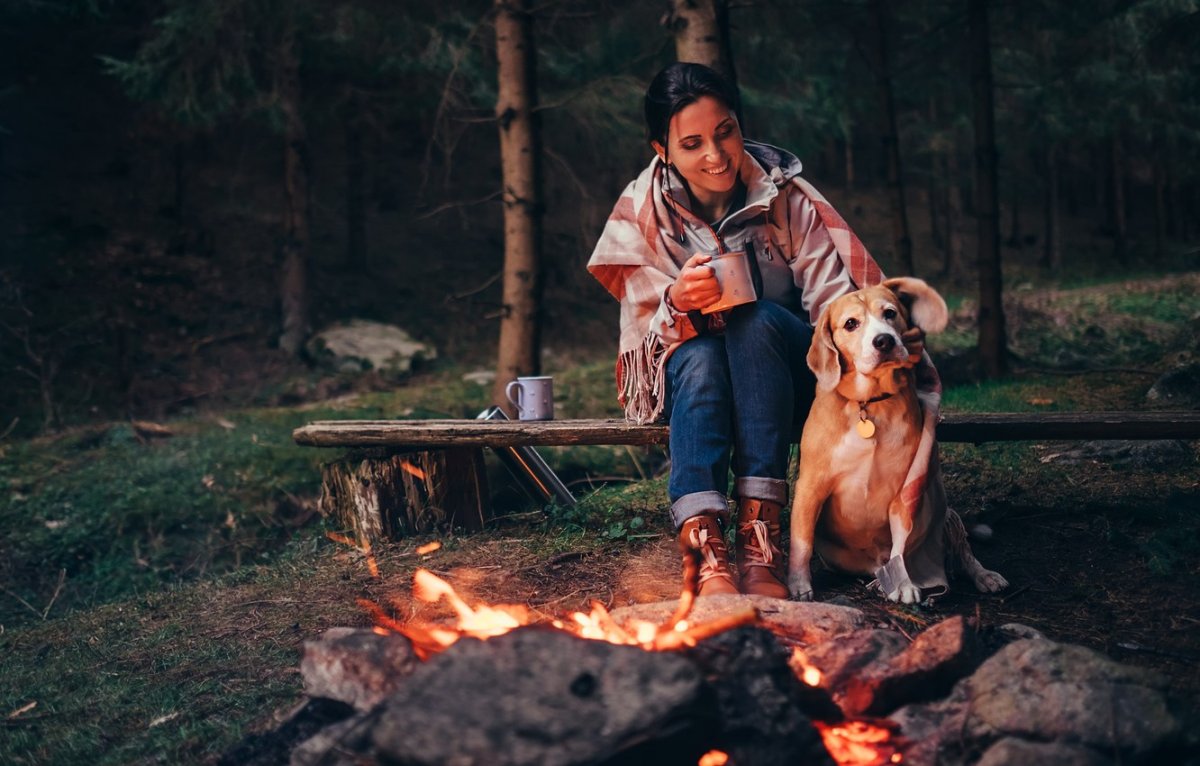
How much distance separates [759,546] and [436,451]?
79.1 inches

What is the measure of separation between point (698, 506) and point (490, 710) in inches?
58.5

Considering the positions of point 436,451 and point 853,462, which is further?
point 436,451

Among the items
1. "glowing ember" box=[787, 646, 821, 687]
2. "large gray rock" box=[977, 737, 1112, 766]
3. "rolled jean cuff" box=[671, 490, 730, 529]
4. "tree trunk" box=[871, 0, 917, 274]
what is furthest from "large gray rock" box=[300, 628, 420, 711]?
"tree trunk" box=[871, 0, 917, 274]

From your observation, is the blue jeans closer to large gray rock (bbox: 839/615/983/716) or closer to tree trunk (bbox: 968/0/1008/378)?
large gray rock (bbox: 839/615/983/716)

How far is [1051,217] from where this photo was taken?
74.1 feet

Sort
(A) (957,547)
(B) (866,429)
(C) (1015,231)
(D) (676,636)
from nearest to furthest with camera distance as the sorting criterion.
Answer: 1. (D) (676,636)
2. (B) (866,429)
3. (A) (957,547)
4. (C) (1015,231)

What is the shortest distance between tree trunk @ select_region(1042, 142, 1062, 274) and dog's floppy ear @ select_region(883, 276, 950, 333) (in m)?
20.7

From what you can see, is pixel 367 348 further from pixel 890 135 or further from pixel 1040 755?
pixel 1040 755

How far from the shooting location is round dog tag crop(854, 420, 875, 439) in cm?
301

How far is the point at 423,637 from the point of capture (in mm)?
2418

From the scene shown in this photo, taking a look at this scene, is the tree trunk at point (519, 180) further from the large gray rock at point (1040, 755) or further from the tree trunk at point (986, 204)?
the large gray rock at point (1040, 755)

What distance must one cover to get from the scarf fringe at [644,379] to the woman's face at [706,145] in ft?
2.17

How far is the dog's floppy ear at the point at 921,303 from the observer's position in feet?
9.85

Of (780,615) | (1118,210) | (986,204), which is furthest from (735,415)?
(1118,210)
